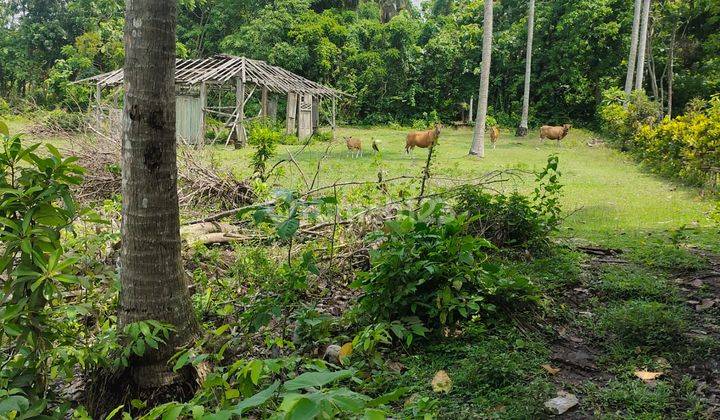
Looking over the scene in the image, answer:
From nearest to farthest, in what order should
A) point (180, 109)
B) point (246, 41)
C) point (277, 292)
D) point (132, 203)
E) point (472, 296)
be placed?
point (132, 203) → point (472, 296) → point (277, 292) → point (180, 109) → point (246, 41)

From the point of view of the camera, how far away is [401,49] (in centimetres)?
3488

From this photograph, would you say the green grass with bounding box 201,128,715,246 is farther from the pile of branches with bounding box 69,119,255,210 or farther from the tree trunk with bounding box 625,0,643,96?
the tree trunk with bounding box 625,0,643,96

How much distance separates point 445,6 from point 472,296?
39.2m

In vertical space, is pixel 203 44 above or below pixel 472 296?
above

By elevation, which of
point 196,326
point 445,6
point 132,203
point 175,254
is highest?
point 445,6

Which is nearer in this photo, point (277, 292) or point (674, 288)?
point (277, 292)

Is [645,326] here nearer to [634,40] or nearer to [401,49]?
[634,40]

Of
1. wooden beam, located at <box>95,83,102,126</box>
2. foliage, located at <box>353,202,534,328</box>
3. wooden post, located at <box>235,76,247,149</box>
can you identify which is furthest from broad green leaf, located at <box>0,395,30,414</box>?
wooden post, located at <box>235,76,247,149</box>

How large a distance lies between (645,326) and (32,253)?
3.55 metres

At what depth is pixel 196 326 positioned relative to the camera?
12.0 feet

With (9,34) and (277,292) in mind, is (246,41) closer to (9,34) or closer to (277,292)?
(9,34)

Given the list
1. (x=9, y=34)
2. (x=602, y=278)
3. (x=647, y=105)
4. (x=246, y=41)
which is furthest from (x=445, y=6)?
(x=602, y=278)

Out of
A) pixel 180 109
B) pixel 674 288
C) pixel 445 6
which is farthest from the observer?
pixel 445 6

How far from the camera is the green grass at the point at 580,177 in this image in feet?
27.3
